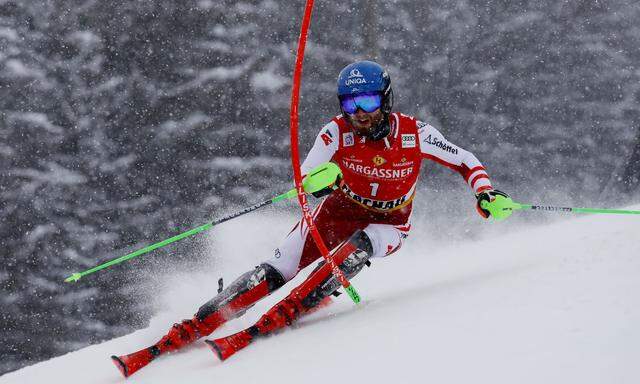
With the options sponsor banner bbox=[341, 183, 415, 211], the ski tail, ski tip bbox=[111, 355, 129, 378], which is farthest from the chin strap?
ski tip bbox=[111, 355, 129, 378]

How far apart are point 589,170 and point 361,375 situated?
62.4ft

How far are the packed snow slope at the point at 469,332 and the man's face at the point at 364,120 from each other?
3.80ft

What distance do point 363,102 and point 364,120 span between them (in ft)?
0.45

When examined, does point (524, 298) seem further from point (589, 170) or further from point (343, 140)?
point (589, 170)

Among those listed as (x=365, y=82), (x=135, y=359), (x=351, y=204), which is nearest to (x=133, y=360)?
(x=135, y=359)

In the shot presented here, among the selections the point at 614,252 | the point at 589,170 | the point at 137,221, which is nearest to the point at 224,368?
the point at 614,252

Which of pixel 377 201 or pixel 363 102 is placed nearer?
pixel 363 102

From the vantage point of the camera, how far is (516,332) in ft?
10.7

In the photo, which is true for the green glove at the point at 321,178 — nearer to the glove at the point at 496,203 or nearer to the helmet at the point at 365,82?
the helmet at the point at 365,82

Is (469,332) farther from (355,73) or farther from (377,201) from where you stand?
(355,73)

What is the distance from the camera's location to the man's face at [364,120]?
15.4ft

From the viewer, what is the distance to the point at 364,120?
4.72 m

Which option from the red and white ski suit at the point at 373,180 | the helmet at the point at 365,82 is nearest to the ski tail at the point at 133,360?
the red and white ski suit at the point at 373,180

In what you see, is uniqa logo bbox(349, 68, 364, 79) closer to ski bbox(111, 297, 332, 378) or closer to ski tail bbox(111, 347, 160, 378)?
ski bbox(111, 297, 332, 378)
